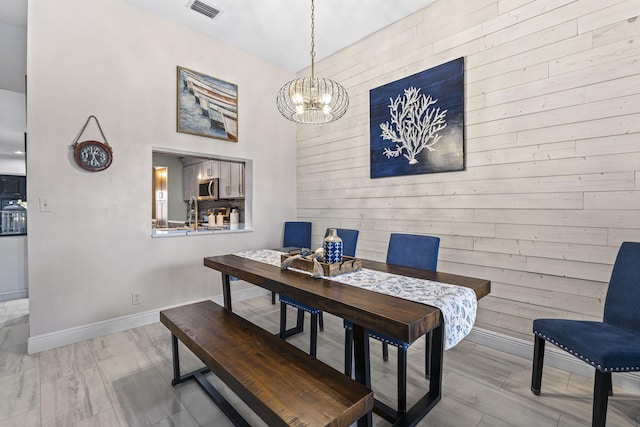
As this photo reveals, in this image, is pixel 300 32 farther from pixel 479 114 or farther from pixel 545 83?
pixel 545 83

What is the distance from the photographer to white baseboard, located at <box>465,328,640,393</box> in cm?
199

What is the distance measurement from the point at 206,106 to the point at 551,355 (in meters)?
4.06

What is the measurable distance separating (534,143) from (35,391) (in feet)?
13.1

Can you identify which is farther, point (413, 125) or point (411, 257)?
point (413, 125)

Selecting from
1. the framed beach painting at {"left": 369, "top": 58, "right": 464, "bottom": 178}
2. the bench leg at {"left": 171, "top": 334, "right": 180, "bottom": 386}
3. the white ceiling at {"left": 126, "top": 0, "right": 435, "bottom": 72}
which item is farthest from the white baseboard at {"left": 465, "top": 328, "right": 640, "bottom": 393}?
the white ceiling at {"left": 126, "top": 0, "right": 435, "bottom": 72}

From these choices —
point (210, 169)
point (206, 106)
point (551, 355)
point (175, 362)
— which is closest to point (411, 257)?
point (551, 355)

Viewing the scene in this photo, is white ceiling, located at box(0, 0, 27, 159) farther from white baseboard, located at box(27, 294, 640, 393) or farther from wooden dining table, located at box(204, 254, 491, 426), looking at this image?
wooden dining table, located at box(204, 254, 491, 426)

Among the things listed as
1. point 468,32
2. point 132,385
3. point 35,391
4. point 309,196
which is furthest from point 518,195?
point 35,391

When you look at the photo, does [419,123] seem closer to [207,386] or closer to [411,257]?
[411,257]

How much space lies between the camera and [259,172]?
4082mm

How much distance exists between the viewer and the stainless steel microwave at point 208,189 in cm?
565

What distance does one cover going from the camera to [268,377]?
1.32 m

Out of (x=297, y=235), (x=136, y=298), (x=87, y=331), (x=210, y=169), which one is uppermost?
(x=210, y=169)

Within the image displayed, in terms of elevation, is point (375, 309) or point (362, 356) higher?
point (375, 309)
